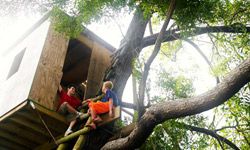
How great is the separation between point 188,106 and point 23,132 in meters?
5.07

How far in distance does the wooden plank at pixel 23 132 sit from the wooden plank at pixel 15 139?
169 mm

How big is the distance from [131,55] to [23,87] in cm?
298

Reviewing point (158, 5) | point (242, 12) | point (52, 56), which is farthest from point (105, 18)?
point (242, 12)

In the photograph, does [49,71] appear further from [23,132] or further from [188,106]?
[188,106]

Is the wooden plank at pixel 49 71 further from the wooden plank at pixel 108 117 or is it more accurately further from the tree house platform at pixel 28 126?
the wooden plank at pixel 108 117

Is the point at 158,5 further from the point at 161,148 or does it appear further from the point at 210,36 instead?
the point at 161,148

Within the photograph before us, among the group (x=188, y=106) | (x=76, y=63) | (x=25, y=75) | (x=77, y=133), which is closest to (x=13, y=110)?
(x=25, y=75)

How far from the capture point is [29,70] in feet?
27.5

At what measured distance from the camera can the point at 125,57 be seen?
27.7 feet

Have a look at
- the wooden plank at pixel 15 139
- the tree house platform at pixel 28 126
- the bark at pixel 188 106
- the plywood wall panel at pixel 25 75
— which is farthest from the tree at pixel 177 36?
the wooden plank at pixel 15 139

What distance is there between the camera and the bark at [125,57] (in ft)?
26.8

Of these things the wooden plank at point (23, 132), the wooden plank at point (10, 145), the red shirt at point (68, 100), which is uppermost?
the red shirt at point (68, 100)

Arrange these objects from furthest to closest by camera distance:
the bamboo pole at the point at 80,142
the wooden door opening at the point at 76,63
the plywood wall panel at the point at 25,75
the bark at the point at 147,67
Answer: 1. the wooden door opening at the point at 76,63
2. the plywood wall panel at the point at 25,75
3. the bamboo pole at the point at 80,142
4. the bark at the point at 147,67

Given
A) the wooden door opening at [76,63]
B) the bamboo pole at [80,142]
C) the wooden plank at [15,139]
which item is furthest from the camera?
the wooden door opening at [76,63]
